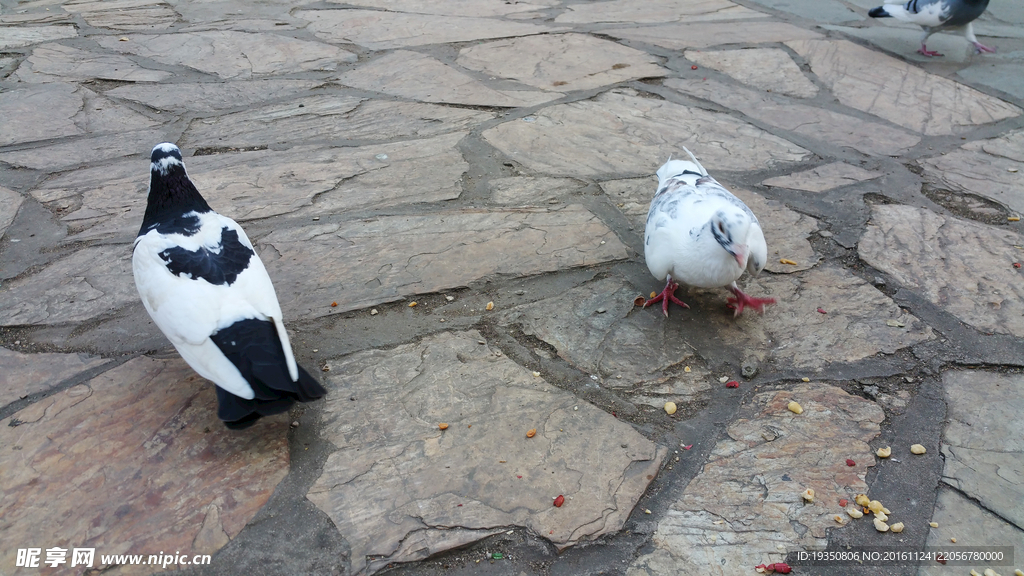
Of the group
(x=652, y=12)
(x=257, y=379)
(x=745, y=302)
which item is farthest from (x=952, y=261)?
(x=652, y=12)

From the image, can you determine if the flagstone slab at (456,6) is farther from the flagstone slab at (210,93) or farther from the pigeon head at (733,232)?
the pigeon head at (733,232)

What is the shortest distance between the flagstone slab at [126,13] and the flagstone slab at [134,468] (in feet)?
15.6

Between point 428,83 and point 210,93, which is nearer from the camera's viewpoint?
point 210,93

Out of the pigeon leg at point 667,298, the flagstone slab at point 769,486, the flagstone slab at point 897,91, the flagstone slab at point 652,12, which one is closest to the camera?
the flagstone slab at point 769,486

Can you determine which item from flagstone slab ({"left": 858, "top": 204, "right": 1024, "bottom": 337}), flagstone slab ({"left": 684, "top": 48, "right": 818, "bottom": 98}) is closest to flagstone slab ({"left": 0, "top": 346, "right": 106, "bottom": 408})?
flagstone slab ({"left": 858, "top": 204, "right": 1024, "bottom": 337})

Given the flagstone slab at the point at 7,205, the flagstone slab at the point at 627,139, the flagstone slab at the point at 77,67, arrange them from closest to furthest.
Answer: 1. the flagstone slab at the point at 7,205
2. the flagstone slab at the point at 627,139
3. the flagstone slab at the point at 77,67

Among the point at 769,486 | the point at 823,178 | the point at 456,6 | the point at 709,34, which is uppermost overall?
the point at 456,6

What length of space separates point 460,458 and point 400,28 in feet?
15.7

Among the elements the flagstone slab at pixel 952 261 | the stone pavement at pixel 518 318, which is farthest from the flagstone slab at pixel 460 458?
the flagstone slab at pixel 952 261

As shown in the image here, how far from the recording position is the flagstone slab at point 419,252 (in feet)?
9.45

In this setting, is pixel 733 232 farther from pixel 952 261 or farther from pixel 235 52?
pixel 235 52

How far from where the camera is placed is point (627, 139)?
13.6 feet

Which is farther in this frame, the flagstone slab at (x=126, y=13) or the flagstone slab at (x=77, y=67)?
the flagstone slab at (x=126, y=13)

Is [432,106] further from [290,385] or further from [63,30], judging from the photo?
[63,30]
